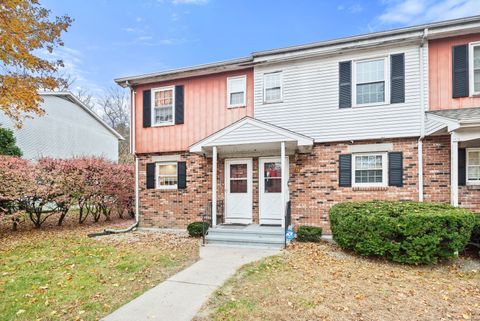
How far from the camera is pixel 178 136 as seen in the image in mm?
10484

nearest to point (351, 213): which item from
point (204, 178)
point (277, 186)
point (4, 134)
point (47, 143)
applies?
point (277, 186)

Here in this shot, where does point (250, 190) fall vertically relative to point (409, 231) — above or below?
above

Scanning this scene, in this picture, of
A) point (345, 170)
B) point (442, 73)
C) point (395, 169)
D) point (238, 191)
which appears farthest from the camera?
point (238, 191)

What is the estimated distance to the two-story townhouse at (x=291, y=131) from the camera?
26.4 feet

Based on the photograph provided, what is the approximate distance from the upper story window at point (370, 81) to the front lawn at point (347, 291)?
4593 millimetres

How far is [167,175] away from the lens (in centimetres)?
1078

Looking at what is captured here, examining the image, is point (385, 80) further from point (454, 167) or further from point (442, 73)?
point (454, 167)

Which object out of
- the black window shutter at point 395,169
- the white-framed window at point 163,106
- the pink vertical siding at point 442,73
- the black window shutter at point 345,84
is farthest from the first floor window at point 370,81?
the white-framed window at point 163,106

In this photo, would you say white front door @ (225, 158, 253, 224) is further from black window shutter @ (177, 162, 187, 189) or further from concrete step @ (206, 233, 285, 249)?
black window shutter @ (177, 162, 187, 189)

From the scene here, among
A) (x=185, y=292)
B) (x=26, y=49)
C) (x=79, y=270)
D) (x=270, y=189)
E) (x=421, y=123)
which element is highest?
(x=26, y=49)

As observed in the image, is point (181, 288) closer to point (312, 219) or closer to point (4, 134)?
point (312, 219)

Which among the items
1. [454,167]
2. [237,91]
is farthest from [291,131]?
[454,167]

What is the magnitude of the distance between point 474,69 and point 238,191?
24.8ft

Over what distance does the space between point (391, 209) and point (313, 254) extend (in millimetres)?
2098
